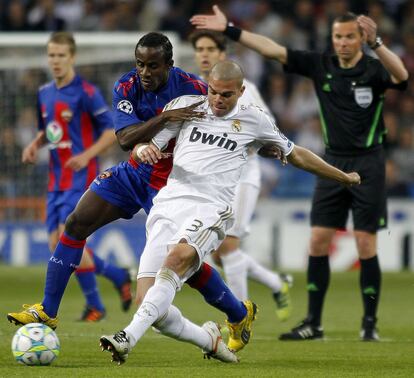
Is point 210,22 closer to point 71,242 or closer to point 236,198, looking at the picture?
point 236,198

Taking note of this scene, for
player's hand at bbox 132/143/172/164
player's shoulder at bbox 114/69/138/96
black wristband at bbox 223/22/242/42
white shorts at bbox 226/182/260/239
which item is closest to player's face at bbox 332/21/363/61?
black wristband at bbox 223/22/242/42

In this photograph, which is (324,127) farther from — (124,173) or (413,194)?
(413,194)

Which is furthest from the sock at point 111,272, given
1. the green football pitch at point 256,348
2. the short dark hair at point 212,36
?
the short dark hair at point 212,36

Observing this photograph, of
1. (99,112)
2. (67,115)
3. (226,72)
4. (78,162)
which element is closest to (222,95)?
(226,72)

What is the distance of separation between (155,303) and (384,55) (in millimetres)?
3244

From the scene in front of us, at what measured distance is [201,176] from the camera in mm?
6766

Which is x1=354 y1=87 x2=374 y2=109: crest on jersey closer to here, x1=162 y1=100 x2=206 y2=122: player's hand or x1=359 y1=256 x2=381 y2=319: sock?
x1=359 y1=256 x2=381 y2=319: sock

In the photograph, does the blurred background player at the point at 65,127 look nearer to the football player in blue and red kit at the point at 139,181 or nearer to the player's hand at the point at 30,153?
the player's hand at the point at 30,153

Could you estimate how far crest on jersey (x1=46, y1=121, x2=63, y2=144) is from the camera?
1032 centimetres

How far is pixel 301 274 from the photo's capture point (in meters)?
16.4

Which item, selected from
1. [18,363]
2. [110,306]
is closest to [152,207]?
[18,363]

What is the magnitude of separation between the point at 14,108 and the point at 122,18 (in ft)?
17.3

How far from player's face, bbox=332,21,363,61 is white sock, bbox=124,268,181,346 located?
3.02m

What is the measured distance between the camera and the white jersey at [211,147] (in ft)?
22.2
